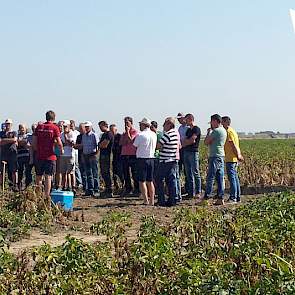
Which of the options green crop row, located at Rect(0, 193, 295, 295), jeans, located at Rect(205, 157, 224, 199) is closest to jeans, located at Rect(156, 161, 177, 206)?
jeans, located at Rect(205, 157, 224, 199)

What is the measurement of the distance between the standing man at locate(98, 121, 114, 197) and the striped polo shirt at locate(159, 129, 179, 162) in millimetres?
2229

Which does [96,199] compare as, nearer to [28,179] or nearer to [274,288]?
[28,179]

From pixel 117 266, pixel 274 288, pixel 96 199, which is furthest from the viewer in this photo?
pixel 96 199

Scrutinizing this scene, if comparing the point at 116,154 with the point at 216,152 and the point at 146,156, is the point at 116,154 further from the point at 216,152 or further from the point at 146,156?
the point at 216,152

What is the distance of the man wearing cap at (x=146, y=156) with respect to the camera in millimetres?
12117

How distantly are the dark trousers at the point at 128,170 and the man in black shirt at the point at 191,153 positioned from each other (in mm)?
1136

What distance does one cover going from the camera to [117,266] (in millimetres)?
5641

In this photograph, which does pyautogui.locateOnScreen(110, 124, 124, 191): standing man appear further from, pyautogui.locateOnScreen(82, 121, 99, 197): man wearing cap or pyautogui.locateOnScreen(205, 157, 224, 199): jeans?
pyautogui.locateOnScreen(205, 157, 224, 199): jeans

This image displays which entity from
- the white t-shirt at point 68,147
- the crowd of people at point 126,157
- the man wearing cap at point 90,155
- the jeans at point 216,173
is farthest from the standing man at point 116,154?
the jeans at point 216,173

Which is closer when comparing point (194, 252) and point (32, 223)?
point (194, 252)

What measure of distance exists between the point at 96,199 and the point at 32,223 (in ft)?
12.0

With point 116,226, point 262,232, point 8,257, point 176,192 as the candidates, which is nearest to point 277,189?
point 176,192

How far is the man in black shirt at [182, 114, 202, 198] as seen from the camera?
1305 cm

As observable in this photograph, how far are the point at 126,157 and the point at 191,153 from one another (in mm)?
1436
